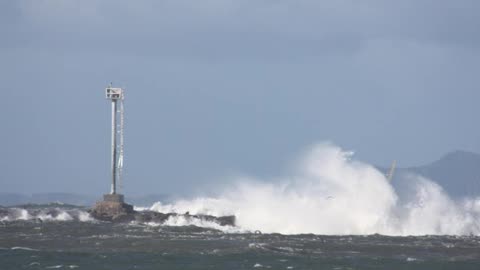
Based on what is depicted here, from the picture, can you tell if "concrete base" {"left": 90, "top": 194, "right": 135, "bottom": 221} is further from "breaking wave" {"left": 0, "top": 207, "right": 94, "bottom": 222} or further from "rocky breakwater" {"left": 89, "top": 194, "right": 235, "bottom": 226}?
"breaking wave" {"left": 0, "top": 207, "right": 94, "bottom": 222}

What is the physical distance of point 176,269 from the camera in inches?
2478

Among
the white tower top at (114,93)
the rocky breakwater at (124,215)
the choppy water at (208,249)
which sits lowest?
the choppy water at (208,249)

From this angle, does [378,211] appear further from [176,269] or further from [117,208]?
[176,269]

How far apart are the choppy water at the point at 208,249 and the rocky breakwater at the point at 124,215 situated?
293 inches

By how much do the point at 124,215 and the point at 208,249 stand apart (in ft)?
102

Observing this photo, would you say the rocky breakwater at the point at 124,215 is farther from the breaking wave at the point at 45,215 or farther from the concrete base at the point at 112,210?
the breaking wave at the point at 45,215

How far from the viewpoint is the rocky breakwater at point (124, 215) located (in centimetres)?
10381

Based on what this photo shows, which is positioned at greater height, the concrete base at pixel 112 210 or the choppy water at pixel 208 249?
the concrete base at pixel 112 210

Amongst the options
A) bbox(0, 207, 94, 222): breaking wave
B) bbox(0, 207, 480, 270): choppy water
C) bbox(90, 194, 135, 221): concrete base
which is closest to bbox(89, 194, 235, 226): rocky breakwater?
bbox(90, 194, 135, 221): concrete base

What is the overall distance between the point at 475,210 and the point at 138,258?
56412 millimetres

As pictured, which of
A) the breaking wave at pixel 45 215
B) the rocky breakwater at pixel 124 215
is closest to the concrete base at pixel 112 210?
the rocky breakwater at pixel 124 215

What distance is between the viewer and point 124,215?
104 meters

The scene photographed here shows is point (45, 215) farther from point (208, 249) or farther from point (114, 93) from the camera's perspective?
point (208, 249)

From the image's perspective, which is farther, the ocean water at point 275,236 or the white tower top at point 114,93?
the white tower top at point 114,93
